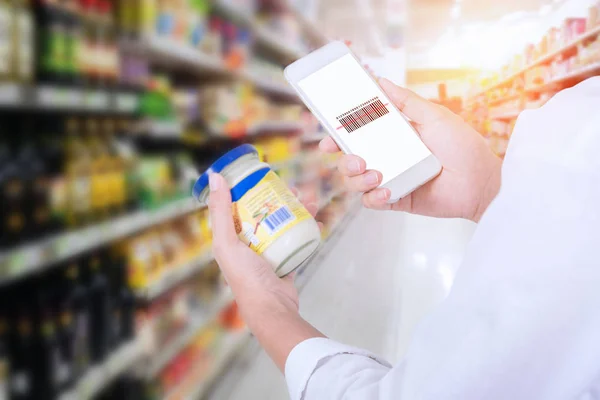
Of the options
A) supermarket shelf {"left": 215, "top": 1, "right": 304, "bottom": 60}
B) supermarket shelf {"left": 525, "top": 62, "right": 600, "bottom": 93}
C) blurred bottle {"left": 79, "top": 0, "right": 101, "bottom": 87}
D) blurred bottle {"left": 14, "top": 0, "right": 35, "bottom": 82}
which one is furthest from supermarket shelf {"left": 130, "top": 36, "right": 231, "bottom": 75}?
supermarket shelf {"left": 525, "top": 62, "right": 600, "bottom": 93}

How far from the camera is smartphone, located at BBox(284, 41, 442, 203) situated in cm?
93

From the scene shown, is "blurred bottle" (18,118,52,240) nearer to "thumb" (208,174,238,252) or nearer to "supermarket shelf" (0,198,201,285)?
"supermarket shelf" (0,198,201,285)

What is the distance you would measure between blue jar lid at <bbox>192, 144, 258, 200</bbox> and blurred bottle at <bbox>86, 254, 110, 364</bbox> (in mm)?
569

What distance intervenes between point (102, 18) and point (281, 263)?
0.85 metres

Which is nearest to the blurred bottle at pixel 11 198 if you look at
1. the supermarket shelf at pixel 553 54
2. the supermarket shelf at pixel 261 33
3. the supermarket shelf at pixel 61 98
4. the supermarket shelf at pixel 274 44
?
the supermarket shelf at pixel 61 98

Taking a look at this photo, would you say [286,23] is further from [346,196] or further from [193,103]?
[346,196]

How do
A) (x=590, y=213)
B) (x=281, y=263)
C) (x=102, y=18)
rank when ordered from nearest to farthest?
(x=590, y=213)
(x=281, y=263)
(x=102, y=18)

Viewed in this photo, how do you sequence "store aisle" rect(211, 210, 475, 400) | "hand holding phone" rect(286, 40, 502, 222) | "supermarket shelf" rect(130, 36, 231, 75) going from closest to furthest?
"hand holding phone" rect(286, 40, 502, 222) → "supermarket shelf" rect(130, 36, 231, 75) → "store aisle" rect(211, 210, 475, 400)

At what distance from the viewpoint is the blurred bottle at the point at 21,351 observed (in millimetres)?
931

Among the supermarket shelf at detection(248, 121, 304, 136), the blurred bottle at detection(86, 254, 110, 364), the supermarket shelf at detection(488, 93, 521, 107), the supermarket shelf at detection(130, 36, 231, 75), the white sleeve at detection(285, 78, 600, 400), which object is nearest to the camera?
the white sleeve at detection(285, 78, 600, 400)

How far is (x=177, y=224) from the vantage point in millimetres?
1776

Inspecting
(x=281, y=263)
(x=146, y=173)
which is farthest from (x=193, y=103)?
(x=281, y=263)

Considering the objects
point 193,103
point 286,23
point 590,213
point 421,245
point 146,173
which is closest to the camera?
point 590,213

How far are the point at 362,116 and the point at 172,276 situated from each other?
0.93m
